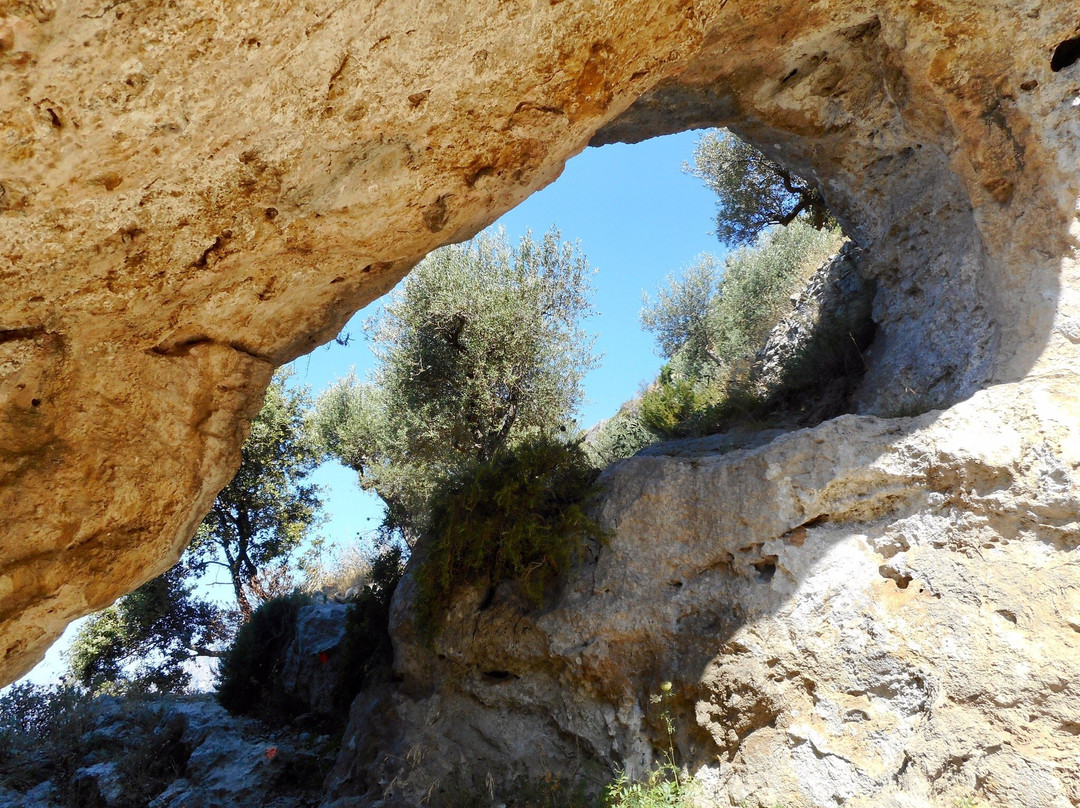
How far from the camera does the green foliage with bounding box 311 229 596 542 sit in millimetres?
12234

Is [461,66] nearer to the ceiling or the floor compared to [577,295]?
nearer to the floor

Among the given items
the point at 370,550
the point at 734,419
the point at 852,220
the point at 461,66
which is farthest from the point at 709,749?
the point at 370,550

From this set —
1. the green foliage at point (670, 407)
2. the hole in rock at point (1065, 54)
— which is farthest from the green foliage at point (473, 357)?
the hole in rock at point (1065, 54)

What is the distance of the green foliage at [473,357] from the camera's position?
40.1ft

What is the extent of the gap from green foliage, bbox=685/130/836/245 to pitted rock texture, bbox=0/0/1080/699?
24.9ft

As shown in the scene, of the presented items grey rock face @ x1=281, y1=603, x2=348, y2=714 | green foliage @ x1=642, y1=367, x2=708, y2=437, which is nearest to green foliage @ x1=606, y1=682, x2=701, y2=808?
green foliage @ x1=642, y1=367, x2=708, y2=437

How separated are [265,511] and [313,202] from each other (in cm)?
1183

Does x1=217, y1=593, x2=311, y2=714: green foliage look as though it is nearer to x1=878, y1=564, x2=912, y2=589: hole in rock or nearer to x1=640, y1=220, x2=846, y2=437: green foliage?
x1=640, y1=220, x2=846, y2=437: green foliage

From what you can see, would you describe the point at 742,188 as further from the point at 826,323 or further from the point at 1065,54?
the point at 1065,54

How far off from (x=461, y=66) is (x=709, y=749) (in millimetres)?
4868

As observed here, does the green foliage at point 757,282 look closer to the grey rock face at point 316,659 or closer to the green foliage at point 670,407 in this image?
the green foliage at point 670,407

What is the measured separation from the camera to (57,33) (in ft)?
10.7

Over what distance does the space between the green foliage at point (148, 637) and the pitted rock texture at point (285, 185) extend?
31.6 ft

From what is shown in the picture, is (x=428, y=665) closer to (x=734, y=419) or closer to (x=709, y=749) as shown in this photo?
(x=709, y=749)
